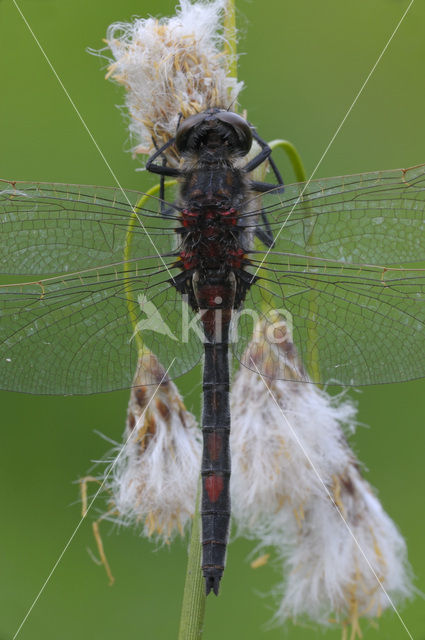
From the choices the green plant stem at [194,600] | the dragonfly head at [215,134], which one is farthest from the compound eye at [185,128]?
the green plant stem at [194,600]

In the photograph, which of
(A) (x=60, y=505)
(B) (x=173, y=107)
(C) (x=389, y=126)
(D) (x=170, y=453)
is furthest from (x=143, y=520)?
(C) (x=389, y=126)

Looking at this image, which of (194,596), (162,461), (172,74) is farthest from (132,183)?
(194,596)

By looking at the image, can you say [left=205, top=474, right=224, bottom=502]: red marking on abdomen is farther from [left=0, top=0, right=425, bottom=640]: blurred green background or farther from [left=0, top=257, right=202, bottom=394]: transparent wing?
[left=0, top=0, right=425, bottom=640]: blurred green background

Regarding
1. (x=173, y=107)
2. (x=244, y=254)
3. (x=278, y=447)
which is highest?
(x=173, y=107)

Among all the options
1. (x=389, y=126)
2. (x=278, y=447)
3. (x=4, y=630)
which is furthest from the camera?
(x=389, y=126)

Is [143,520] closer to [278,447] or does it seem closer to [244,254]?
[278,447]
